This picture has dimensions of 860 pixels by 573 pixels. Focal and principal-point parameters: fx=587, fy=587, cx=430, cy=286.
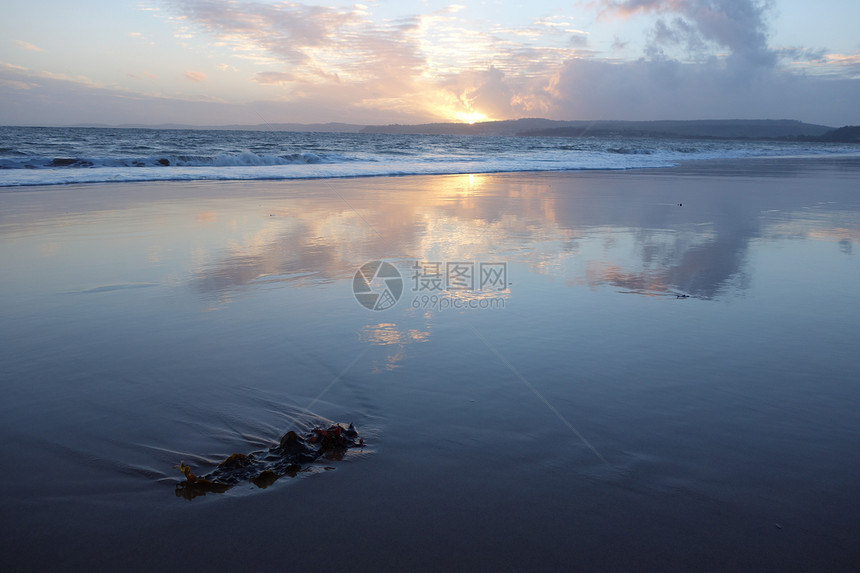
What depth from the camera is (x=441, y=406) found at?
8.95 ft

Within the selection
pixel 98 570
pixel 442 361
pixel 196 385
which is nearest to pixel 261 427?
pixel 196 385

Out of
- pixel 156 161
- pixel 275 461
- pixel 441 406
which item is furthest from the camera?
pixel 156 161

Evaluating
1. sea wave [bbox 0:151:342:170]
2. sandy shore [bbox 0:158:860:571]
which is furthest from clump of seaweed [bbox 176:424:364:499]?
sea wave [bbox 0:151:342:170]

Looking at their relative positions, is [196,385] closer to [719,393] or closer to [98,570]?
[98,570]

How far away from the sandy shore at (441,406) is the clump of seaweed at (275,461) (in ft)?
0.17

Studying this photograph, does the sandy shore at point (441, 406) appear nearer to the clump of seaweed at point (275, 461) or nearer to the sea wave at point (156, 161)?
the clump of seaweed at point (275, 461)

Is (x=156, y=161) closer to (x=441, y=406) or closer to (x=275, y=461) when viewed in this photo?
(x=441, y=406)

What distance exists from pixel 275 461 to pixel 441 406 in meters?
0.80

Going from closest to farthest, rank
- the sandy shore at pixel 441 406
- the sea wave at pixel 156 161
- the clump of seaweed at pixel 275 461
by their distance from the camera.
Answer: the sandy shore at pixel 441 406
the clump of seaweed at pixel 275 461
the sea wave at pixel 156 161

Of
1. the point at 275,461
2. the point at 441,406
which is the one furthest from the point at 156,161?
the point at 275,461

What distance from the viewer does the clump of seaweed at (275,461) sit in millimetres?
2141

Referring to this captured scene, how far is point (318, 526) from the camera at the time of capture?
191cm

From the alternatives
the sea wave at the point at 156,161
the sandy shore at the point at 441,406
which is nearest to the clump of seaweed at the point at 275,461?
the sandy shore at the point at 441,406

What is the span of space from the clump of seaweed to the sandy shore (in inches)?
2.0
